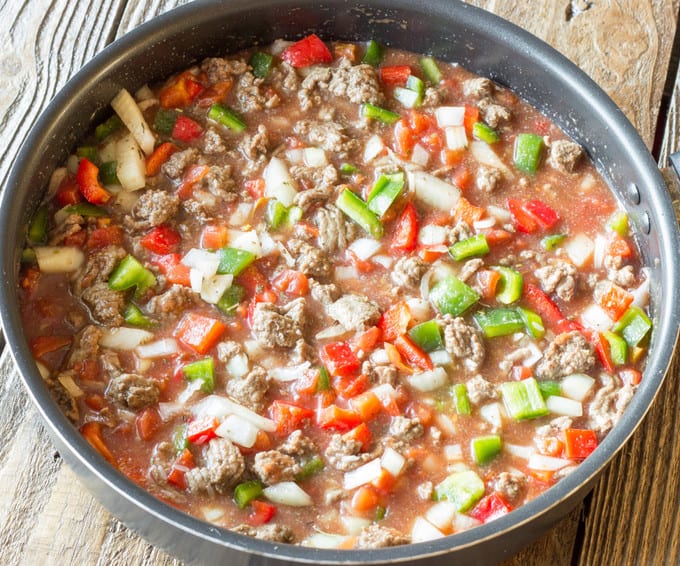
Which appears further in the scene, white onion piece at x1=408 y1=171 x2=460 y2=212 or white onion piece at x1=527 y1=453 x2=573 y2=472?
white onion piece at x1=408 y1=171 x2=460 y2=212

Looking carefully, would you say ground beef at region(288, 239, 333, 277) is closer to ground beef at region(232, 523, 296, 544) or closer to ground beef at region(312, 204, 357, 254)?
ground beef at region(312, 204, 357, 254)

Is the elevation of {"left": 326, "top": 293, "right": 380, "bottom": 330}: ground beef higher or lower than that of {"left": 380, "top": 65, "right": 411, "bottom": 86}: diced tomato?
lower

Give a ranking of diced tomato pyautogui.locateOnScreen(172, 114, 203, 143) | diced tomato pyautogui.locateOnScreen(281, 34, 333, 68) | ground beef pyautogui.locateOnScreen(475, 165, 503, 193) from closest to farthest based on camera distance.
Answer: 1. ground beef pyautogui.locateOnScreen(475, 165, 503, 193)
2. diced tomato pyautogui.locateOnScreen(172, 114, 203, 143)
3. diced tomato pyautogui.locateOnScreen(281, 34, 333, 68)

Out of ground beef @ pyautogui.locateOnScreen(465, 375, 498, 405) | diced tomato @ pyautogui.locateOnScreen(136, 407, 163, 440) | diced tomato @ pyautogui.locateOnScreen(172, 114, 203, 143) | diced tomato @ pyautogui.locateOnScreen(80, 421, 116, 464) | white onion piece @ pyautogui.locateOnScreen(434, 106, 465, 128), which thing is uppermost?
white onion piece @ pyautogui.locateOnScreen(434, 106, 465, 128)

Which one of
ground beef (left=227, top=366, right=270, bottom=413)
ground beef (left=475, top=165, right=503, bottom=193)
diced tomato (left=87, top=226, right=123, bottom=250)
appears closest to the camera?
ground beef (left=227, top=366, right=270, bottom=413)

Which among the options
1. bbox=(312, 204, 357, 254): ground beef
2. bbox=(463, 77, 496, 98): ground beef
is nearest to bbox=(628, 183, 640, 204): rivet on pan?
bbox=(463, 77, 496, 98): ground beef

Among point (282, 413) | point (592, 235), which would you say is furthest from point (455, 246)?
point (282, 413)
